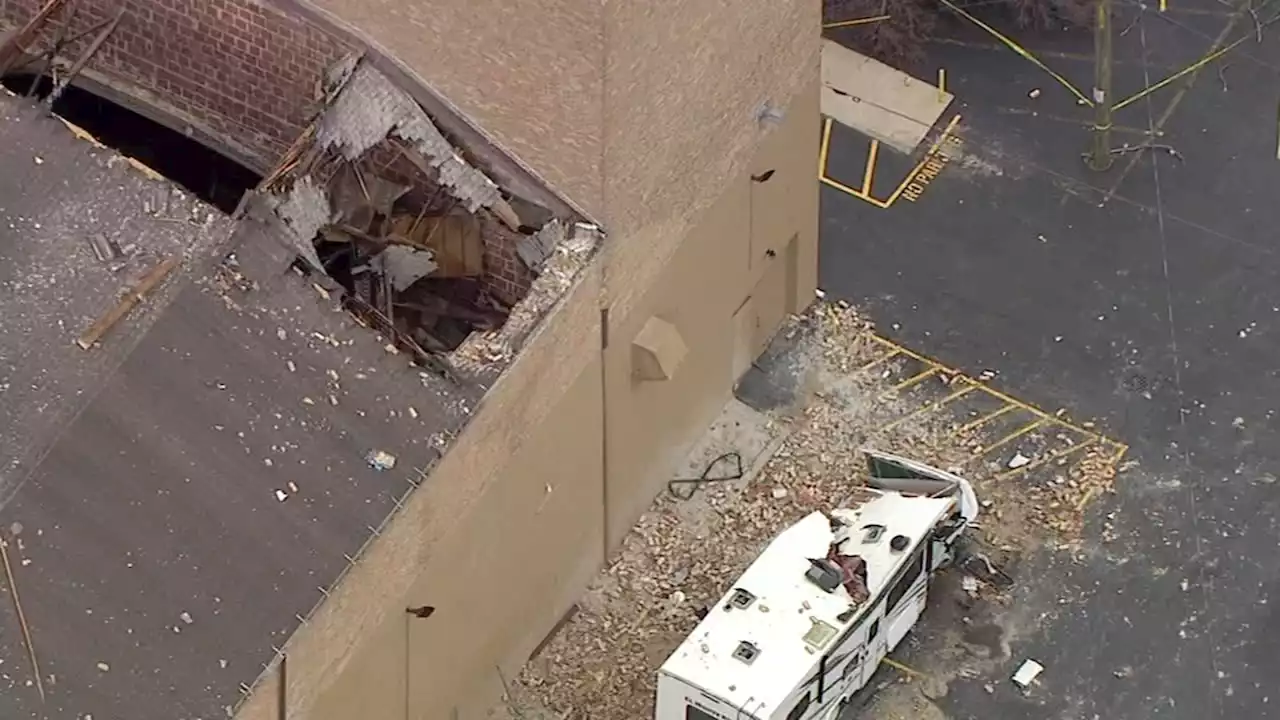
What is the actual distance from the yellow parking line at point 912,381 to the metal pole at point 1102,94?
13.7 ft

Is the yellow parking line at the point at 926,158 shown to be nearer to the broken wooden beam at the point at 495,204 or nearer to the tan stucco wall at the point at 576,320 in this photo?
the tan stucco wall at the point at 576,320

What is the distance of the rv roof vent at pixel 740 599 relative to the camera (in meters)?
21.5

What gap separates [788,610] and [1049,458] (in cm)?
442

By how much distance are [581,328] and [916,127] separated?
29.3 feet

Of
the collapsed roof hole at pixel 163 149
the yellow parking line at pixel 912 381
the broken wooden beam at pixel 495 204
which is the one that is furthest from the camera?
the yellow parking line at pixel 912 381

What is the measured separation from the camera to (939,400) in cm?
2512

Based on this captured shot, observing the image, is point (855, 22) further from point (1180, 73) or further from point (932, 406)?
point (932, 406)

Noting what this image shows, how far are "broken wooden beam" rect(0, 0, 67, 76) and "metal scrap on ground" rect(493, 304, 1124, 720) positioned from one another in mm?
7672

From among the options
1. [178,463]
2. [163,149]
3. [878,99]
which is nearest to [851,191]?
[878,99]

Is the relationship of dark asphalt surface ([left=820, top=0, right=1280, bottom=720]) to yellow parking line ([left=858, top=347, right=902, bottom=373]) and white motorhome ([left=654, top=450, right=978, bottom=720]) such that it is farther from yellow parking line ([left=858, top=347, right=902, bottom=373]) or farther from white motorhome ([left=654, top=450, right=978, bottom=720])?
white motorhome ([left=654, top=450, right=978, bottom=720])

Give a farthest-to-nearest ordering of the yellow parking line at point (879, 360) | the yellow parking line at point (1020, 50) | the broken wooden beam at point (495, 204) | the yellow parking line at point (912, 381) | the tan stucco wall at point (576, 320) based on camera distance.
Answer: the yellow parking line at point (1020, 50) → the yellow parking line at point (879, 360) → the yellow parking line at point (912, 381) → the broken wooden beam at point (495, 204) → the tan stucco wall at point (576, 320)

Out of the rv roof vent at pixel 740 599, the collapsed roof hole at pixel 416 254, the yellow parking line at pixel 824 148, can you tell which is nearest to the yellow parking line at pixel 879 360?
the yellow parking line at pixel 824 148

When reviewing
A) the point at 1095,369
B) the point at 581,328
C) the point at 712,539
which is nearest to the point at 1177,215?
the point at 1095,369

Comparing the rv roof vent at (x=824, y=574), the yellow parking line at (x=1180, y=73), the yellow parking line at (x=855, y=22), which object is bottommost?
the rv roof vent at (x=824, y=574)
